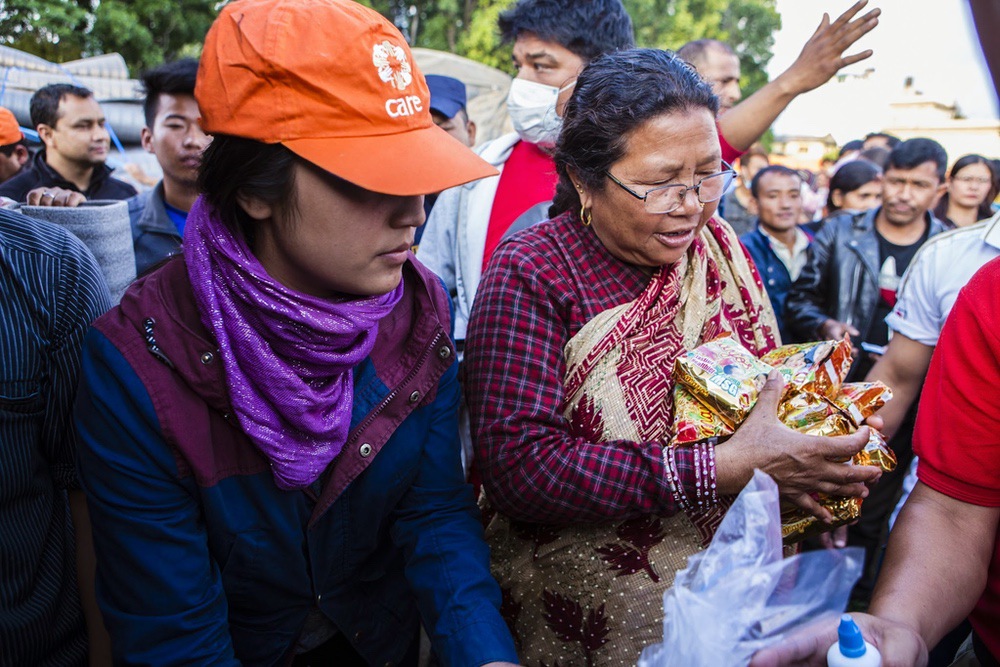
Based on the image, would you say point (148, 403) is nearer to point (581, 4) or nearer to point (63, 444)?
point (63, 444)

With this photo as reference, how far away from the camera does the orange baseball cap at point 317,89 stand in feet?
4.18

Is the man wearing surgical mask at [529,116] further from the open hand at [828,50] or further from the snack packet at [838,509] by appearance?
the snack packet at [838,509]

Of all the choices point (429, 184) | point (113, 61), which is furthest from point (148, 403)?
point (113, 61)

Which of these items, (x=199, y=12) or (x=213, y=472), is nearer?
(x=213, y=472)

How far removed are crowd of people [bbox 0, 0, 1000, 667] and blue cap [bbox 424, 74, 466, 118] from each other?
2029mm

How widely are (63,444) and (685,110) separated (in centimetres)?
160

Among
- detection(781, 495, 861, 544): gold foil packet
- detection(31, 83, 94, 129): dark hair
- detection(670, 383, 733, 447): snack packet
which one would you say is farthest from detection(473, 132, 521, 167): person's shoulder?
detection(31, 83, 94, 129): dark hair

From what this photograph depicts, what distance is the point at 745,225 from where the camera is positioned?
22.1 feet

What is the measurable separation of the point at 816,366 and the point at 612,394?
1.64 ft

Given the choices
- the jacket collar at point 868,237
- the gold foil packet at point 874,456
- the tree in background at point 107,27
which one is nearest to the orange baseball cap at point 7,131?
the gold foil packet at point 874,456

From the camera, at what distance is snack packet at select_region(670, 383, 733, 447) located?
1.66 meters

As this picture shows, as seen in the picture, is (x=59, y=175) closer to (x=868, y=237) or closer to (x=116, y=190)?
(x=116, y=190)

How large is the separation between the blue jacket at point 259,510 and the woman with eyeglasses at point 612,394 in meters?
0.17

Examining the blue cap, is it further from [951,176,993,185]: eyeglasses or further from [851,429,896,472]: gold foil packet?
[951,176,993,185]: eyeglasses
